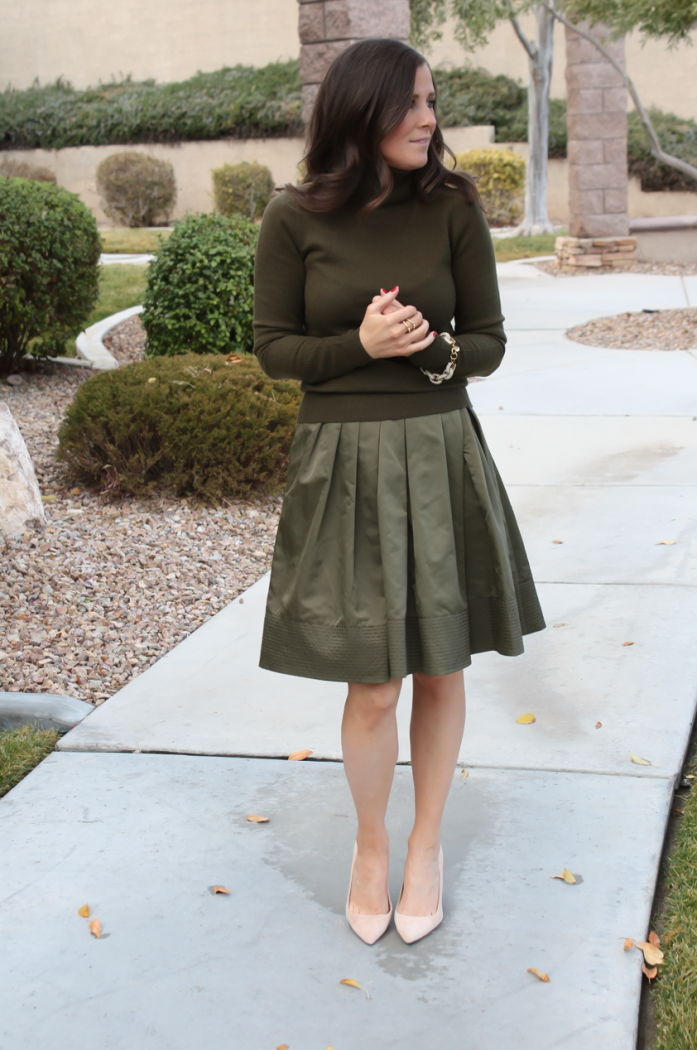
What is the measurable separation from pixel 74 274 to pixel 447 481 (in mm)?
6238

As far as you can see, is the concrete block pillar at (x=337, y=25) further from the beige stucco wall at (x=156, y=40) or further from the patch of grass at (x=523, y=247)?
the beige stucco wall at (x=156, y=40)

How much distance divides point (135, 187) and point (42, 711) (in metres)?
22.3

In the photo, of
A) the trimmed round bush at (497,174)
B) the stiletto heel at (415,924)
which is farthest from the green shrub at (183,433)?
the trimmed round bush at (497,174)

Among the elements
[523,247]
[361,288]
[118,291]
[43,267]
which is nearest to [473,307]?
[361,288]

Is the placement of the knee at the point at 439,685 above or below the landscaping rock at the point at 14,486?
above

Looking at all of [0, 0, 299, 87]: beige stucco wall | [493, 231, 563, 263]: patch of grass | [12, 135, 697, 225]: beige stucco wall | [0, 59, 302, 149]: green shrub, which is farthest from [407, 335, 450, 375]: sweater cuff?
[0, 0, 299, 87]: beige stucco wall

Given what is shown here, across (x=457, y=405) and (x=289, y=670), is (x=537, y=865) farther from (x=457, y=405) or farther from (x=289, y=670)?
(x=457, y=405)

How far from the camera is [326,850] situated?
2.52 m

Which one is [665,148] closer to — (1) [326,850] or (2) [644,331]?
(2) [644,331]

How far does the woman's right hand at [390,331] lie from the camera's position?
76.4 inches

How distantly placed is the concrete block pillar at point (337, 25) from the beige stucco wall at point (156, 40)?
1905 centimetres

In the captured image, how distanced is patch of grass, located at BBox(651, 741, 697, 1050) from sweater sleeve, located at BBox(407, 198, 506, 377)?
1.25 metres

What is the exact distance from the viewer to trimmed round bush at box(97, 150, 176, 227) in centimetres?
2338

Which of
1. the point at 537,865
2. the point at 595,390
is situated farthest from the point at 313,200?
the point at 595,390
